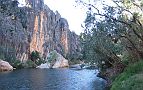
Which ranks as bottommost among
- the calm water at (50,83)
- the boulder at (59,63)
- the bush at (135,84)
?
the calm water at (50,83)

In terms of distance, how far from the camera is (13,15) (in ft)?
553

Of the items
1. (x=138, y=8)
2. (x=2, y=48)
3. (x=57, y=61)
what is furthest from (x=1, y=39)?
(x=138, y=8)

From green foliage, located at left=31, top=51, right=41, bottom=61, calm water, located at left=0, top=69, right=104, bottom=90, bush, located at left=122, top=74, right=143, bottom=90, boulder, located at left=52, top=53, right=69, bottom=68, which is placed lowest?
calm water, located at left=0, top=69, right=104, bottom=90

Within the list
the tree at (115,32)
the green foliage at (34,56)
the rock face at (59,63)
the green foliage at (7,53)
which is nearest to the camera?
the tree at (115,32)

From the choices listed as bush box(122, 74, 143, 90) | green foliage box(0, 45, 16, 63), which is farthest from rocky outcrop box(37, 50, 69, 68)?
bush box(122, 74, 143, 90)

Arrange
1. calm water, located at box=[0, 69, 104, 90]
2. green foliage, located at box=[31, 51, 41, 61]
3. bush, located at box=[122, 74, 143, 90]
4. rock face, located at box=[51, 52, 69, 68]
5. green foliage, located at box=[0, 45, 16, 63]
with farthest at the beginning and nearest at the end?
green foliage, located at box=[31, 51, 41, 61] → rock face, located at box=[51, 52, 69, 68] → green foliage, located at box=[0, 45, 16, 63] → calm water, located at box=[0, 69, 104, 90] → bush, located at box=[122, 74, 143, 90]

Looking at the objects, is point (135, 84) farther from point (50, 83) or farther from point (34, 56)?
point (34, 56)

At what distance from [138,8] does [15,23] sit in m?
140

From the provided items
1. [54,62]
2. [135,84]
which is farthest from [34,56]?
[135,84]

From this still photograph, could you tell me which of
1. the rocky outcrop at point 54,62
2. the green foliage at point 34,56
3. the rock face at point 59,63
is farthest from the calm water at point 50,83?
the green foliage at point 34,56

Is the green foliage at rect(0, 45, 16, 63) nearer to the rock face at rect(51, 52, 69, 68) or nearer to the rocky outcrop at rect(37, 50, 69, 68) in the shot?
the rocky outcrop at rect(37, 50, 69, 68)

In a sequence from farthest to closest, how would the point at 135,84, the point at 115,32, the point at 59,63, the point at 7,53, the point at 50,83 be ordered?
the point at 59,63 → the point at 7,53 → the point at 50,83 → the point at 115,32 → the point at 135,84

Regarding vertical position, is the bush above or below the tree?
below

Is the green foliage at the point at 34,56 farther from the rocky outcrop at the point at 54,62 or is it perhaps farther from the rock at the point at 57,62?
the rock at the point at 57,62
